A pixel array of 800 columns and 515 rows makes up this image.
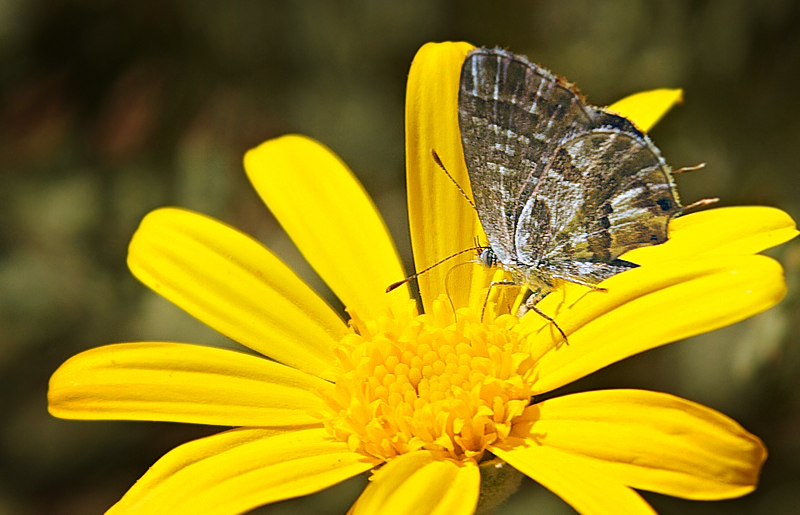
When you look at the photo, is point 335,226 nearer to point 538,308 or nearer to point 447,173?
point 447,173

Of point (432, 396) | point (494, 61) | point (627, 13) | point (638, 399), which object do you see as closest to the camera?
point (638, 399)

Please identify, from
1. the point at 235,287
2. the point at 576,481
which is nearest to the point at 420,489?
the point at 576,481

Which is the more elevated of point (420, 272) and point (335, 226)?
point (335, 226)

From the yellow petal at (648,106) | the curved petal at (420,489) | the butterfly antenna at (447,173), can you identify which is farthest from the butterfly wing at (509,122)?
the curved petal at (420,489)

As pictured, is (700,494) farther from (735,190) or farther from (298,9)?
(298,9)

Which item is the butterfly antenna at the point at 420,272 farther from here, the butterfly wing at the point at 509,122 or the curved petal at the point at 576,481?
the curved petal at the point at 576,481

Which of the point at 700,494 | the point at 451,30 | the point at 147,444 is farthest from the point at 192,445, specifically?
the point at 451,30

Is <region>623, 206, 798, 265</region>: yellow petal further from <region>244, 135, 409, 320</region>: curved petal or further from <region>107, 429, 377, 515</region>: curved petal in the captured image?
<region>107, 429, 377, 515</region>: curved petal
